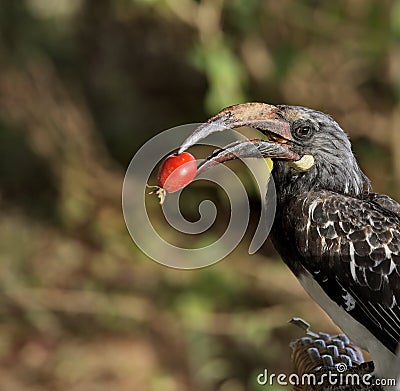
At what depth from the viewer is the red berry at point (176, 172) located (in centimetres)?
250

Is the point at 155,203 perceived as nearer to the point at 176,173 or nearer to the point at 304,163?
the point at 304,163

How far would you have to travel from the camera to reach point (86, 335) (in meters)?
5.81

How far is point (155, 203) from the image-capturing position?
22.8 ft

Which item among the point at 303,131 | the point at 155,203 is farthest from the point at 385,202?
the point at 155,203

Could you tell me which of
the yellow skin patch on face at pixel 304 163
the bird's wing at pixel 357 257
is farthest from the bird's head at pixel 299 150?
the bird's wing at pixel 357 257

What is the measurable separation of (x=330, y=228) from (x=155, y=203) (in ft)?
13.6

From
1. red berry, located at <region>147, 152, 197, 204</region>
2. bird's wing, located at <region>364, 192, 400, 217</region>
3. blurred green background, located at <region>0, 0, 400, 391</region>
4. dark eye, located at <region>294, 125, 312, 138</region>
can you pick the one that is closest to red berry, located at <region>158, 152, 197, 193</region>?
red berry, located at <region>147, 152, 197, 204</region>

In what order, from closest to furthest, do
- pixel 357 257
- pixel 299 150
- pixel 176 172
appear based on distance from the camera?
pixel 176 172, pixel 357 257, pixel 299 150

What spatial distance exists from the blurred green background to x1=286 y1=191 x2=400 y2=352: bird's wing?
1.93 meters

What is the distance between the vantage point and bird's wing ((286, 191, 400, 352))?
2.84 m

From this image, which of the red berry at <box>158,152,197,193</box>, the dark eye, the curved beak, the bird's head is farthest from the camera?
the dark eye

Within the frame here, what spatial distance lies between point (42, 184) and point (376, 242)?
5143 mm

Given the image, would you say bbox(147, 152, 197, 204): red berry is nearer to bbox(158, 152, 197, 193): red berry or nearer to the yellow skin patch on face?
bbox(158, 152, 197, 193): red berry

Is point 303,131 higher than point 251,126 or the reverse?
higher
